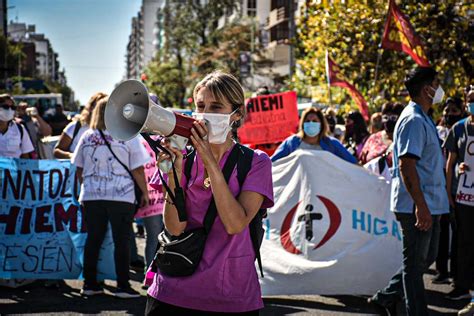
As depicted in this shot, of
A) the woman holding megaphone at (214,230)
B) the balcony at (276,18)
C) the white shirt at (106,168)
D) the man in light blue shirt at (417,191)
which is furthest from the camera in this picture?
the balcony at (276,18)

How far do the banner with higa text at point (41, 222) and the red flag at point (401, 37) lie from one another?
5.90 metres

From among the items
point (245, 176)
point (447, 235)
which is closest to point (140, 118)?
point (245, 176)

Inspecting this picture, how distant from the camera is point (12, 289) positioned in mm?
7859

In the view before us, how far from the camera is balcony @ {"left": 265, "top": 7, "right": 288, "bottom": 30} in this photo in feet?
191

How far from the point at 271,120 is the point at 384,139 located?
332 centimetres

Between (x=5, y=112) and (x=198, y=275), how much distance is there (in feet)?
18.3

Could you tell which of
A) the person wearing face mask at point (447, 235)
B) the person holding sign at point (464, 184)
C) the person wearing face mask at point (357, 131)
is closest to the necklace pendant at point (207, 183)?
the person holding sign at point (464, 184)

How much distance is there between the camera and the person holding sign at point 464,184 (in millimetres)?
6949

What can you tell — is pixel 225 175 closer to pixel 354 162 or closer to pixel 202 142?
pixel 202 142

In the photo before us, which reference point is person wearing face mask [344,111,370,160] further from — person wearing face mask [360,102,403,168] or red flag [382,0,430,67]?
red flag [382,0,430,67]

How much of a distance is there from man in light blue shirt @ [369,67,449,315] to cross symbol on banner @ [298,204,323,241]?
163cm

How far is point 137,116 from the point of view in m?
2.98

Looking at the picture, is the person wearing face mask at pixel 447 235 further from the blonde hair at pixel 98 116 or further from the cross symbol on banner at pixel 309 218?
the blonde hair at pixel 98 116

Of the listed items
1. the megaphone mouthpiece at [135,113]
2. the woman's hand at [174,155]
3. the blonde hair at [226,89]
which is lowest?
the woman's hand at [174,155]
